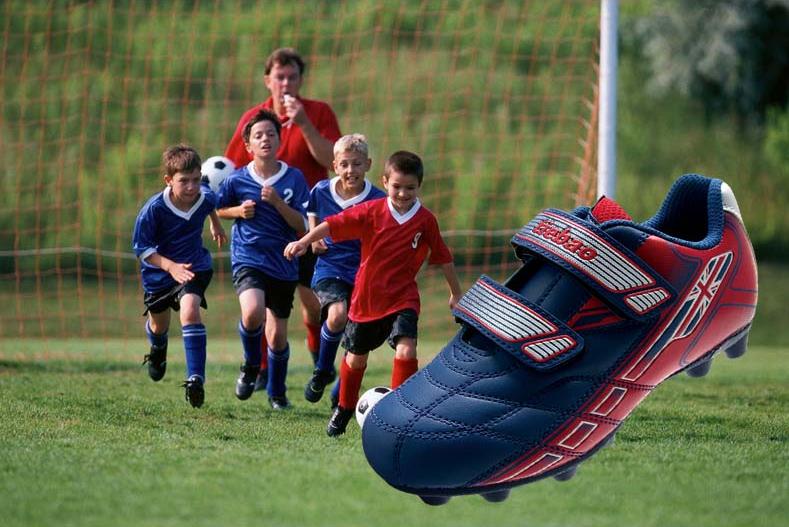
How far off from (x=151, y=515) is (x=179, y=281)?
2.44 meters

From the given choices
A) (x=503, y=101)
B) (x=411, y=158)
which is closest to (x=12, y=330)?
(x=503, y=101)

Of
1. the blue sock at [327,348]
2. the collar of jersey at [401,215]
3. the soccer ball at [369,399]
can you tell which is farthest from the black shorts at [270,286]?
the soccer ball at [369,399]

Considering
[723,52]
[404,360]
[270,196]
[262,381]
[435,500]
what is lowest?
[262,381]

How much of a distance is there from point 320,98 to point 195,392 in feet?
34.3

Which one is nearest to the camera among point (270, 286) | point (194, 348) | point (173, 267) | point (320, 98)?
point (173, 267)

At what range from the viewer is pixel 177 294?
566 centimetres

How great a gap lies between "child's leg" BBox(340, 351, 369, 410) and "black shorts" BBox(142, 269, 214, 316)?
0.98m

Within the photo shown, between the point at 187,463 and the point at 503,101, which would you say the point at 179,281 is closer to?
the point at 187,463

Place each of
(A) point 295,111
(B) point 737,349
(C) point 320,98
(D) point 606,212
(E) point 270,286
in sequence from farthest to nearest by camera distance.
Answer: (C) point 320,98 → (A) point 295,111 → (E) point 270,286 → (B) point 737,349 → (D) point 606,212

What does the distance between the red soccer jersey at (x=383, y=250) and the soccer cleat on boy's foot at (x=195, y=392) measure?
0.86m

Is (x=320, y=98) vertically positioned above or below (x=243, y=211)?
below

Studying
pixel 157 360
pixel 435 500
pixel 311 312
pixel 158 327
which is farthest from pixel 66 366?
pixel 435 500

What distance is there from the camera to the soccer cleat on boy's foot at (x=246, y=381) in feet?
18.5

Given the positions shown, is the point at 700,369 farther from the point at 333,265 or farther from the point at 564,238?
the point at 333,265
